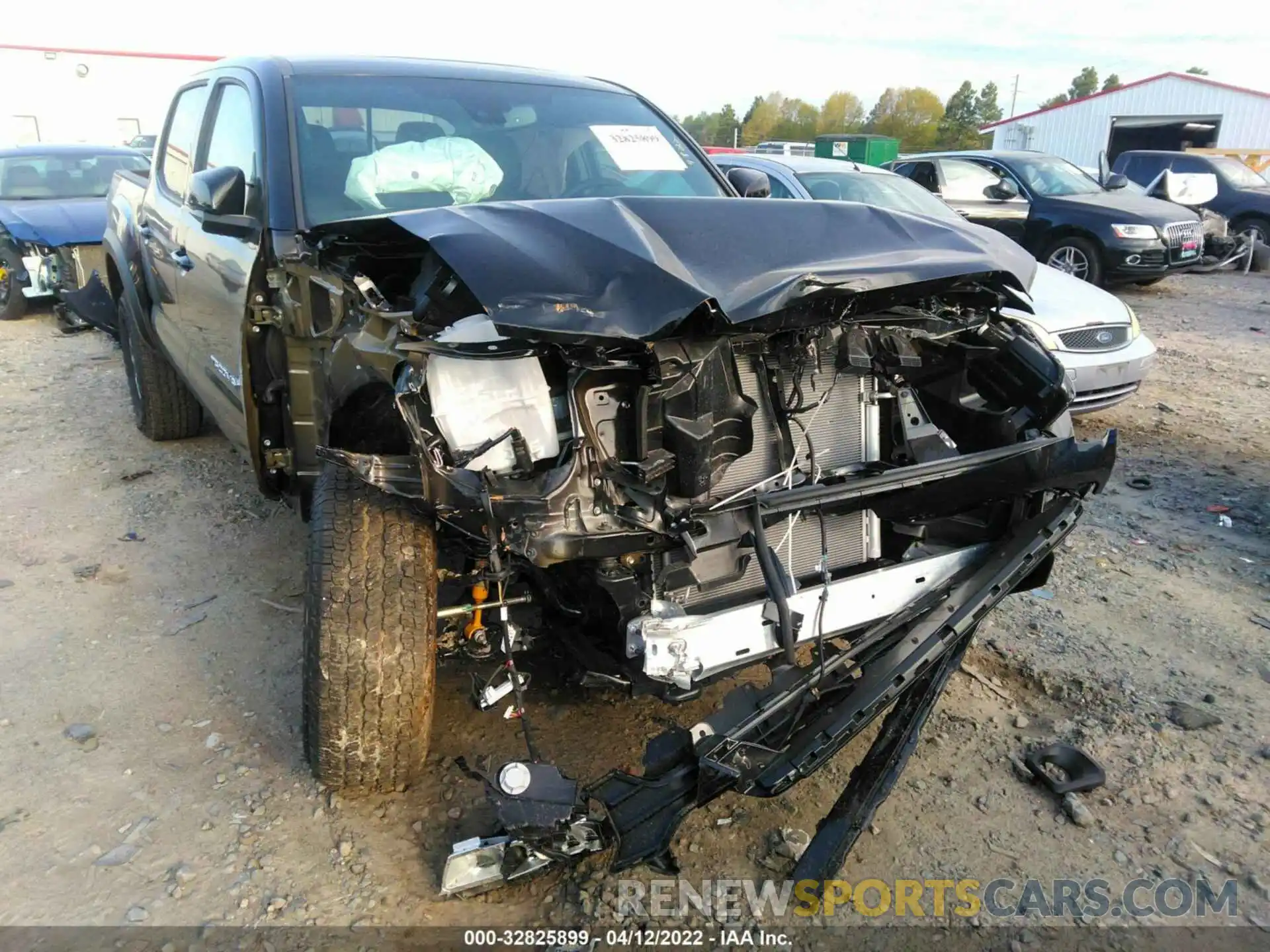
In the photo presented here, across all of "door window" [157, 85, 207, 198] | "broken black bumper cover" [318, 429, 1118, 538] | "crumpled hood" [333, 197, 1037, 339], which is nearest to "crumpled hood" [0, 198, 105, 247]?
"door window" [157, 85, 207, 198]

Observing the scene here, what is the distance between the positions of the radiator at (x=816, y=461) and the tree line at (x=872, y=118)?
2190 inches

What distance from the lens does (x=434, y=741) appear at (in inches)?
108

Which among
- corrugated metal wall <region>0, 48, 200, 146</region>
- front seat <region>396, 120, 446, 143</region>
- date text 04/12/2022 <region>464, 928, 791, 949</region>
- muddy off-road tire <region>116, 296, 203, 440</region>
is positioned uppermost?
corrugated metal wall <region>0, 48, 200, 146</region>

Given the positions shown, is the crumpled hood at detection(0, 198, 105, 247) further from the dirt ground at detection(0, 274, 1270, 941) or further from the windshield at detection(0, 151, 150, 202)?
the dirt ground at detection(0, 274, 1270, 941)

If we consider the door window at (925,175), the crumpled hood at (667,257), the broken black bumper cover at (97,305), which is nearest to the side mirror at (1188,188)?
the door window at (925,175)

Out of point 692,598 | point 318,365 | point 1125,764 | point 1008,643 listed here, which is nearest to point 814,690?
point 692,598

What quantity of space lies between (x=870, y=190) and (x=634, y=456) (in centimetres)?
518

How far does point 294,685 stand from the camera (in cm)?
302

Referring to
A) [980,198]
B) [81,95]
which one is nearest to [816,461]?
[980,198]

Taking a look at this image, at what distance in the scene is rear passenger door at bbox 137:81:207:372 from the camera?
3.86 m

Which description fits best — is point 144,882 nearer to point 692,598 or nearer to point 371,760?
point 371,760

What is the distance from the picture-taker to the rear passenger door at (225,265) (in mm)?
2955

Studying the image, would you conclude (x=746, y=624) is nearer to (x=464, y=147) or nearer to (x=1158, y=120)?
(x=464, y=147)

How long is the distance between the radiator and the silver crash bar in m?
0.13
